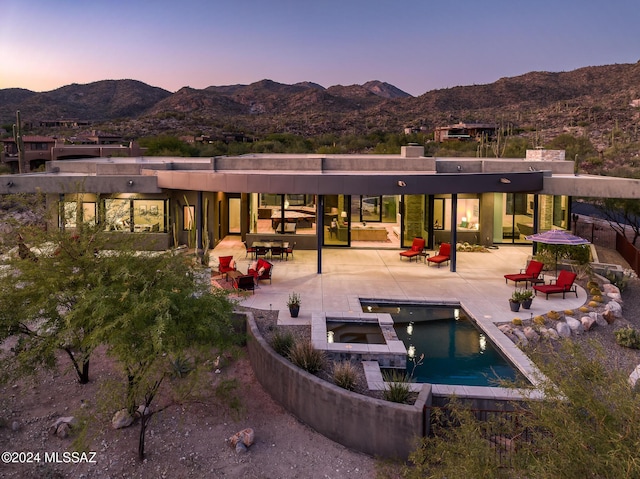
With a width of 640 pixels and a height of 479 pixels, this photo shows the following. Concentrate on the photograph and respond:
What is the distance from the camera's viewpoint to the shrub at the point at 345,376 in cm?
914

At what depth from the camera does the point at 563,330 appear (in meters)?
12.0

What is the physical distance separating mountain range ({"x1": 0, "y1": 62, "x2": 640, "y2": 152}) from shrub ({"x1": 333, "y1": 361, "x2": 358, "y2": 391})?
62769 mm

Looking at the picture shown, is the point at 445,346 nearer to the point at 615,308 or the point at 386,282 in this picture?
the point at 386,282

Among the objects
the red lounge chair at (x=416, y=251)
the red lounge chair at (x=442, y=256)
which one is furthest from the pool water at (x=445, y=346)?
the red lounge chair at (x=416, y=251)

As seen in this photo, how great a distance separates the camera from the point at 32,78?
109m

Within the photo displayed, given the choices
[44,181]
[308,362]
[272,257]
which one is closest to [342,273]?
[272,257]

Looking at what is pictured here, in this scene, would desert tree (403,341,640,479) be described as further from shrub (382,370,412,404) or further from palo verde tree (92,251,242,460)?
palo verde tree (92,251,242,460)

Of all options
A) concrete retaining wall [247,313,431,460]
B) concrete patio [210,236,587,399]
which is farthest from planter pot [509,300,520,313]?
concrete retaining wall [247,313,431,460]

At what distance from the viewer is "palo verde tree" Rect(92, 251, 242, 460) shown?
7777mm

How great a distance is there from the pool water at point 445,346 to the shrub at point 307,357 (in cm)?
197

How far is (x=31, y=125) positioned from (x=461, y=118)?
3224 inches

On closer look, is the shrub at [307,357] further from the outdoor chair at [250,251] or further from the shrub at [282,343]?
the outdoor chair at [250,251]

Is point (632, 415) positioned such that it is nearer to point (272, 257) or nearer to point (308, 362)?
point (308, 362)

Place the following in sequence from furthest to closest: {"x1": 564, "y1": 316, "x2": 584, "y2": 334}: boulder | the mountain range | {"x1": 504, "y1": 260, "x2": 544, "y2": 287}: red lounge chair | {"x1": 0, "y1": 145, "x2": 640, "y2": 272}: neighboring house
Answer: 1. the mountain range
2. {"x1": 0, "y1": 145, "x2": 640, "y2": 272}: neighboring house
3. {"x1": 504, "y1": 260, "x2": 544, "y2": 287}: red lounge chair
4. {"x1": 564, "y1": 316, "x2": 584, "y2": 334}: boulder
